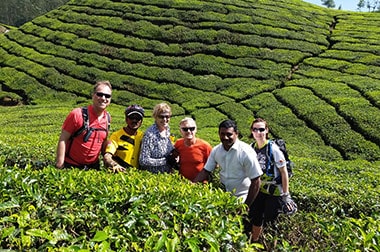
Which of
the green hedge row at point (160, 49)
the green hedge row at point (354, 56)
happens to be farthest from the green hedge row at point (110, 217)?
the green hedge row at point (354, 56)

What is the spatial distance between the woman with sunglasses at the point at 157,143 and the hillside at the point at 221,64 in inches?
461

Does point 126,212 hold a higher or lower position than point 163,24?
higher

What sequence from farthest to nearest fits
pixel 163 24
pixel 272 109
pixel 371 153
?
pixel 163 24, pixel 272 109, pixel 371 153

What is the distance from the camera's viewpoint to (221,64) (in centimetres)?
2723

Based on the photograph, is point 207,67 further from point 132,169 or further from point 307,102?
point 132,169

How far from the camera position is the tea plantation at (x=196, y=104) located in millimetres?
3297

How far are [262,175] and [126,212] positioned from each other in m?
2.59

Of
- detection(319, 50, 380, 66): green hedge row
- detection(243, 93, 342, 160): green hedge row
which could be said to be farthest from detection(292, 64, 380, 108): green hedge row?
detection(243, 93, 342, 160): green hedge row

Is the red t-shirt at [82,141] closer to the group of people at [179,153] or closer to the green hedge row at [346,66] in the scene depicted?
the group of people at [179,153]

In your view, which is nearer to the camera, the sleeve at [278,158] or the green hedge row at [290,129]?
the sleeve at [278,158]

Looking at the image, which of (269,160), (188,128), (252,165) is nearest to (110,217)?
(252,165)

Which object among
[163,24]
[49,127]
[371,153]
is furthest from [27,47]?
[371,153]

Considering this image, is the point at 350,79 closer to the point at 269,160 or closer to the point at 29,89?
the point at 269,160

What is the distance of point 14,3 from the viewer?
78.1 metres
